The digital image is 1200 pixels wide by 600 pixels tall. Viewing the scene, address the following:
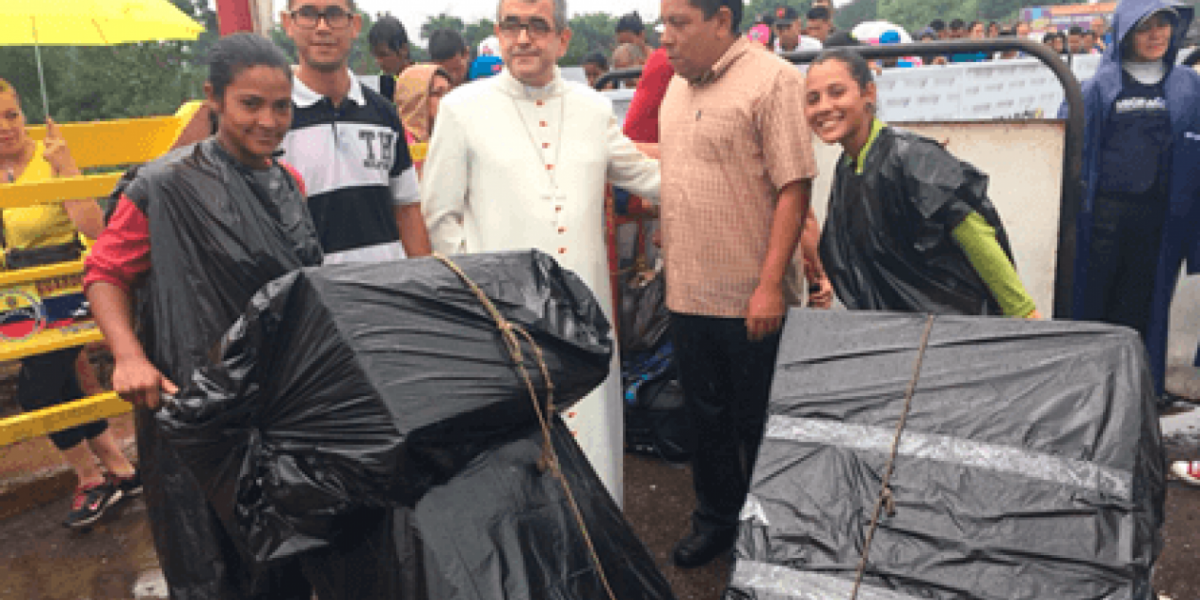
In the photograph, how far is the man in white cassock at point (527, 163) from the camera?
2744 mm

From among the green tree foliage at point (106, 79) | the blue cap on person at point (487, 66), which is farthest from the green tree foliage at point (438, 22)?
the blue cap on person at point (487, 66)

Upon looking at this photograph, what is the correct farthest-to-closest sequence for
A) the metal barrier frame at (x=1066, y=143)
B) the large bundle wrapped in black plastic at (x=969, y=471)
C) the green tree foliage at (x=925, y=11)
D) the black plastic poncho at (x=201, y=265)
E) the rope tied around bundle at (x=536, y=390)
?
the green tree foliage at (x=925, y=11), the metal barrier frame at (x=1066, y=143), the black plastic poncho at (x=201, y=265), the rope tied around bundle at (x=536, y=390), the large bundle wrapped in black plastic at (x=969, y=471)

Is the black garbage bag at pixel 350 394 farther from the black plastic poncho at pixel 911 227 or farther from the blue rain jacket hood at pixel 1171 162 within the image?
the blue rain jacket hood at pixel 1171 162

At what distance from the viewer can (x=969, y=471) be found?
149 centimetres

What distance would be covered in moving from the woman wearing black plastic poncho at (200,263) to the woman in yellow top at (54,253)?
1.87 metres

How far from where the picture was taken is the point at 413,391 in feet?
4.99

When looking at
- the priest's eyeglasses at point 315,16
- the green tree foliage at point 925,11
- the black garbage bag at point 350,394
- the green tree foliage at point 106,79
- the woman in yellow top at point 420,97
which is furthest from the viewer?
the green tree foliage at point 925,11

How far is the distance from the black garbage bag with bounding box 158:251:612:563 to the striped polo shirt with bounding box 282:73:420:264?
979mm

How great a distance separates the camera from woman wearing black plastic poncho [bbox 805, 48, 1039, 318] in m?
2.20

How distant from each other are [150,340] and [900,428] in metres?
1.68

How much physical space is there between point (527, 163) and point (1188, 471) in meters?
2.91

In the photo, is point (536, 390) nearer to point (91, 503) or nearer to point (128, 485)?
point (91, 503)

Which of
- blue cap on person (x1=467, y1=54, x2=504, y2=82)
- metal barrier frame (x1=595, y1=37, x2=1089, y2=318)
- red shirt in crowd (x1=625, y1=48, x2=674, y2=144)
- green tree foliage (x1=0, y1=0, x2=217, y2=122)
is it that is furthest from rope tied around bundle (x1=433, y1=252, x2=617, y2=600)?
green tree foliage (x1=0, y1=0, x2=217, y2=122)

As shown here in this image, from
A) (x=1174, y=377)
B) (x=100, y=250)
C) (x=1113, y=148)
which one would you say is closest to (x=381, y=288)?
(x=100, y=250)
